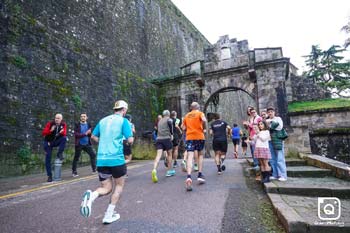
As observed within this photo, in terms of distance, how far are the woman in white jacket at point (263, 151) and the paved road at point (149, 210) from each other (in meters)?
0.47

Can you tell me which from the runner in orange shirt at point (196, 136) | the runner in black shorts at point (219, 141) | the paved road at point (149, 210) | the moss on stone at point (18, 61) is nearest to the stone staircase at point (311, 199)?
the paved road at point (149, 210)

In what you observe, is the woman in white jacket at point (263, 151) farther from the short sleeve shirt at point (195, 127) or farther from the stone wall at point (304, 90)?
the stone wall at point (304, 90)

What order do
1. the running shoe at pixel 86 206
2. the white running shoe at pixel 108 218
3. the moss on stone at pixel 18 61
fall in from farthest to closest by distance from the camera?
the moss on stone at pixel 18 61 < the white running shoe at pixel 108 218 < the running shoe at pixel 86 206

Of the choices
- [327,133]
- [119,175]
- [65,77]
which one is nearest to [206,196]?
[119,175]

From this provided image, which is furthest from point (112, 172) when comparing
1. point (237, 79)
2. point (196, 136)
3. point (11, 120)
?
point (237, 79)

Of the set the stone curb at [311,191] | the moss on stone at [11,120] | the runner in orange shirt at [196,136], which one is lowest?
the stone curb at [311,191]

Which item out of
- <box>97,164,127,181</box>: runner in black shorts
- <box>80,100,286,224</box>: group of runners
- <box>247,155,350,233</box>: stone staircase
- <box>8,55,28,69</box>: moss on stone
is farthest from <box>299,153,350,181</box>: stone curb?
<box>8,55,28,69</box>: moss on stone

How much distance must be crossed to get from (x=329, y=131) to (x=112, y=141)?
12157mm

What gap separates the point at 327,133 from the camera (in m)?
12.4

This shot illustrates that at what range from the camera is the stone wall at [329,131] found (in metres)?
11.9

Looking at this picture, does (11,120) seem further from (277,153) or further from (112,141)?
(277,153)

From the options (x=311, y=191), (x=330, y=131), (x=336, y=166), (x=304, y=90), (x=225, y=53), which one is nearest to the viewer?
(x=311, y=191)

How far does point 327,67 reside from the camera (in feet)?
90.4

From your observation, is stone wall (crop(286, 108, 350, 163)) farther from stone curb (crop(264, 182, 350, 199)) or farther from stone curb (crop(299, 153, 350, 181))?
stone curb (crop(264, 182, 350, 199))
